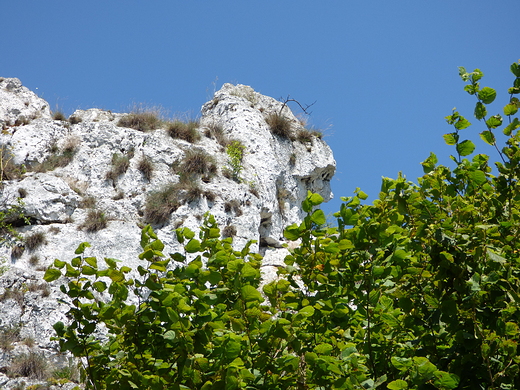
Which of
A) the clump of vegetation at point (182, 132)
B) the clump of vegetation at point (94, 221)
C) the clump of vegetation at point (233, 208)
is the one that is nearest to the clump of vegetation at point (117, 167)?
the clump of vegetation at point (94, 221)

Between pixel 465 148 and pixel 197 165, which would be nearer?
pixel 465 148

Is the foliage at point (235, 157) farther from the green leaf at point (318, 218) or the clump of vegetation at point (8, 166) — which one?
the green leaf at point (318, 218)

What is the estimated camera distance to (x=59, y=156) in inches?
410

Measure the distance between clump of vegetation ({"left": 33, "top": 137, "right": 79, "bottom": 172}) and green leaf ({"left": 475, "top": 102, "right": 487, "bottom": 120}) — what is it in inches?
378

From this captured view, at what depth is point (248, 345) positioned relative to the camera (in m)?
2.12

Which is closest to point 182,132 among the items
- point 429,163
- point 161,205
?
point 161,205

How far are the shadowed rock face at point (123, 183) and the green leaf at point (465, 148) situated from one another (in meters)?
5.59

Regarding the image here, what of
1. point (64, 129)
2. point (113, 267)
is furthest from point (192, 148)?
point (113, 267)

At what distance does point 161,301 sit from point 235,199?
309 inches

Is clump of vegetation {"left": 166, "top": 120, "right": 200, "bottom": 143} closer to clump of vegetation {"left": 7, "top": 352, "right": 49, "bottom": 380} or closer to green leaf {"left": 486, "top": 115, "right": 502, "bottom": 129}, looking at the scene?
clump of vegetation {"left": 7, "top": 352, "right": 49, "bottom": 380}

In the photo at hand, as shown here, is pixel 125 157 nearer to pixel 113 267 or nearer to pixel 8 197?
pixel 8 197

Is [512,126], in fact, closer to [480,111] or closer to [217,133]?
[480,111]

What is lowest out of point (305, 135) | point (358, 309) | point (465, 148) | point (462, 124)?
point (358, 309)

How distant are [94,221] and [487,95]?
26.9 ft
